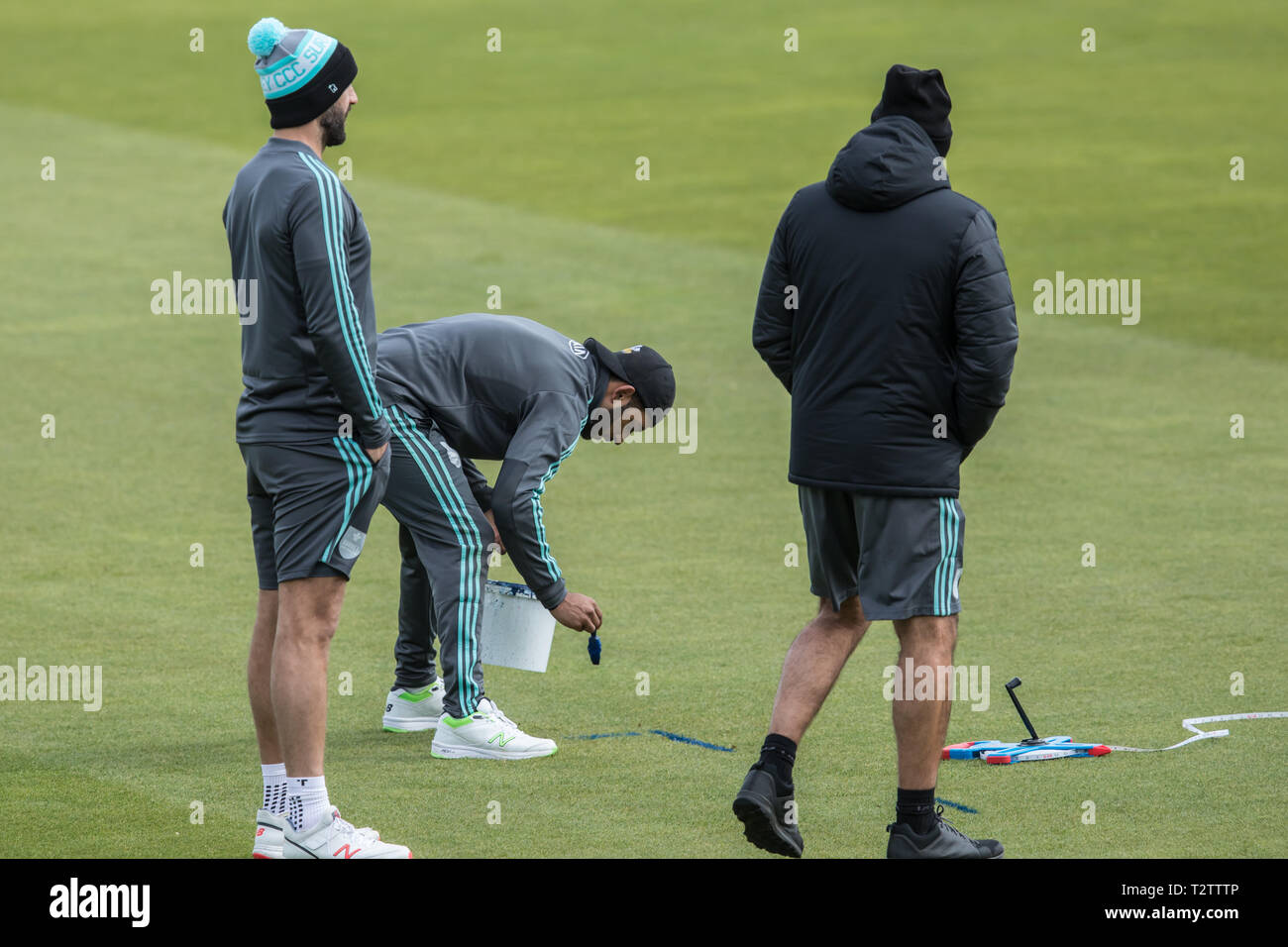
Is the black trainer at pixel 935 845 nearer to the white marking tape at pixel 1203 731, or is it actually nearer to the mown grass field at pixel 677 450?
the mown grass field at pixel 677 450

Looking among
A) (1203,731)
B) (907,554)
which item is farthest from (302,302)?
(1203,731)

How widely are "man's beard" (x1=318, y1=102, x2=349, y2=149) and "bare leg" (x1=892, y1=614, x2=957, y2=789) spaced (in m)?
2.20

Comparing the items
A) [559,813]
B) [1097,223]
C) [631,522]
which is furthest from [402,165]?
[559,813]

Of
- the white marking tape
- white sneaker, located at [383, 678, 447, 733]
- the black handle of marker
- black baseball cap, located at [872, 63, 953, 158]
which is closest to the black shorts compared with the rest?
white sneaker, located at [383, 678, 447, 733]

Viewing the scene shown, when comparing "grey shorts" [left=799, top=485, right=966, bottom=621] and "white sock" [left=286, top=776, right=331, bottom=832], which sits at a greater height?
"grey shorts" [left=799, top=485, right=966, bottom=621]

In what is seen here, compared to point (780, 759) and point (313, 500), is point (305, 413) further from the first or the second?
point (780, 759)

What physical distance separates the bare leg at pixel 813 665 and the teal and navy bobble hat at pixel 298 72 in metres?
2.15

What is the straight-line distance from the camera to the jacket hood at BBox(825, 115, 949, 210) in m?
5.70

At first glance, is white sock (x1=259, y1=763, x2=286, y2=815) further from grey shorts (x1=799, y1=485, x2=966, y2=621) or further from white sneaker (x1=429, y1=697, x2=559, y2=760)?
grey shorts (x1=799, y1=485, x2=966, y2=621)

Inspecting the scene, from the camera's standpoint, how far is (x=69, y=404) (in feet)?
44.6

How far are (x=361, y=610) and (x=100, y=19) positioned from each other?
1120 inches

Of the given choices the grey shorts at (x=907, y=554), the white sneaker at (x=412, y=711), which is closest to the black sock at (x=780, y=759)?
the grey shorts at (x=907, y=554)

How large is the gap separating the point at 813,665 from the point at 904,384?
0.93 meters

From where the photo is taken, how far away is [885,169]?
224 inches
